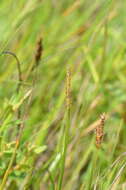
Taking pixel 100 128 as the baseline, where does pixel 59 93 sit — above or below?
above

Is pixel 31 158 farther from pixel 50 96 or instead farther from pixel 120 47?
pixel 120 47

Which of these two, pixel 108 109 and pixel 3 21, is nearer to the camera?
pixel 108 109

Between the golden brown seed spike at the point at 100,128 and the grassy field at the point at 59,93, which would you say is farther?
the grassy field at the point at 59,93

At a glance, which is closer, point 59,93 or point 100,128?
point 100,128

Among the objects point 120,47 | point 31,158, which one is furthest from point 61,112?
point 31,158

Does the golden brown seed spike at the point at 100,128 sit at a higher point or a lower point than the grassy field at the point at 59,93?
lower

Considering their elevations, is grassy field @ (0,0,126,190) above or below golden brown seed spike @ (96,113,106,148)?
above

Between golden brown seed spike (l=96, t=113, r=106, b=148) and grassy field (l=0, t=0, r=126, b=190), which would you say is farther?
grassy field (l=0, t=0, r=126, b=190)

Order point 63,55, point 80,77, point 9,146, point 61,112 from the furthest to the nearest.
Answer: point 63,55, point 80,77, point 61,112, point 9,146
